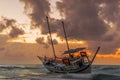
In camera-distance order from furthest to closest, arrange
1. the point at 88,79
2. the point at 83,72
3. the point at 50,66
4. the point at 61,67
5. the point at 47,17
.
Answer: the point at 47,17 → the point at 50,66 → the point at 61,67 → the point at 83,72 → the point at 88,79

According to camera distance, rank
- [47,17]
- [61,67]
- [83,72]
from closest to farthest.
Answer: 1. [83,72]
2. [61,67]
3. [47,17]

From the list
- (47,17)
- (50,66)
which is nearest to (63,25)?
(47,17)

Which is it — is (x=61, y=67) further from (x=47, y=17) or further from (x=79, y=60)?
(x=47, y=17)

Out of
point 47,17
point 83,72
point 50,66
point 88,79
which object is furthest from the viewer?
point 47,17

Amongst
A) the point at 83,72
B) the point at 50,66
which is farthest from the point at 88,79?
the point at 50,66

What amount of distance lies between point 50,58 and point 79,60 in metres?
26.0

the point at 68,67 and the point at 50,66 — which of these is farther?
the point at 50,66

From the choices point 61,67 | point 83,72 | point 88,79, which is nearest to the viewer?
point 88,79

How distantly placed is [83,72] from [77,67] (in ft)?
9.19

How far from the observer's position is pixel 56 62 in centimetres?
11362

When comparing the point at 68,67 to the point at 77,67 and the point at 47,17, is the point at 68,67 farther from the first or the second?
the point at 47,17

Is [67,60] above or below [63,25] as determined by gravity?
below

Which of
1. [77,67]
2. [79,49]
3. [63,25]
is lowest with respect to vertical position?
[77,67]

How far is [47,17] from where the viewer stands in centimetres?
11888
